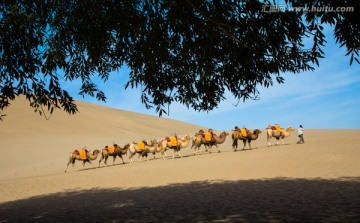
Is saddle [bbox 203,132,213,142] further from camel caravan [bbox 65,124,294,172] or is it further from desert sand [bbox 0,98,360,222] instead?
desert sand [bbox 0,98,360,222]

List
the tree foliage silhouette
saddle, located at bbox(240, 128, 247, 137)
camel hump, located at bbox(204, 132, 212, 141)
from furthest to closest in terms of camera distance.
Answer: camel hump, located at bbox(204, 132, 212, 141) → saddle, located at bbox(240, 128, 247, 137) → the tree foliage silhouette

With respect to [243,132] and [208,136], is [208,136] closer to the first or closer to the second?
[208,136]

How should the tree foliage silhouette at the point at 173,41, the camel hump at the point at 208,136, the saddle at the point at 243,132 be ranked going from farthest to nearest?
the camel hump at the point at 208,136 → the saddle at the point at 243,132 → the tree foliage silhouette at the point at 173,41

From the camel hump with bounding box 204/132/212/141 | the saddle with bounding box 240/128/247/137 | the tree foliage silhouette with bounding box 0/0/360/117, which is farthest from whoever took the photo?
the camel hump with bounding box 204/132/212/141

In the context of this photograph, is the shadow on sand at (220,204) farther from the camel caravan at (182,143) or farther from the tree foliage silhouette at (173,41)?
the camel caravan at (182,143)

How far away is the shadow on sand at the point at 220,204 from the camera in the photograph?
25.2ft

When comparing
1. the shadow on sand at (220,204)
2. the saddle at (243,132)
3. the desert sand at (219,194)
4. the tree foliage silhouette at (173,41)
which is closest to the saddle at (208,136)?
the saddle at (243,132)

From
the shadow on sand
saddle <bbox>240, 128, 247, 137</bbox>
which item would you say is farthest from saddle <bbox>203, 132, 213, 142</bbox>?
the shadow on sand

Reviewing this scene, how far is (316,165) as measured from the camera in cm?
1780

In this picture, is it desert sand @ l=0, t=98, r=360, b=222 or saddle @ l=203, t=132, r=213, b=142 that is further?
saddle @ l=203, t=132, r=213, b=142

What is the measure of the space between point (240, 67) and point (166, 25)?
1.66 metres

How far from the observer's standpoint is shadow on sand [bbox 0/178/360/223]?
768 cm

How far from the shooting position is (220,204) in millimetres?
9602

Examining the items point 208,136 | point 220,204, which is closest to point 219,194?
point 220,204
